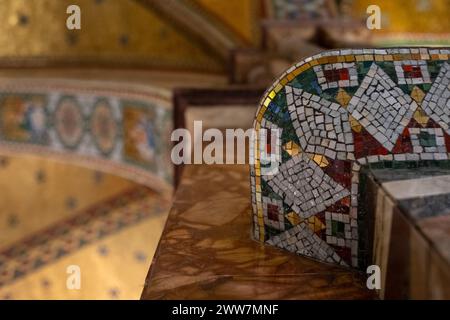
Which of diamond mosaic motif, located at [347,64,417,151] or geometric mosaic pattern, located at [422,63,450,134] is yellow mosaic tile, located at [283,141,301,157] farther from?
geometric mosaic pattern, located at [422,63,450,134]

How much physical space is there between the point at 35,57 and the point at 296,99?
5244 millimetres

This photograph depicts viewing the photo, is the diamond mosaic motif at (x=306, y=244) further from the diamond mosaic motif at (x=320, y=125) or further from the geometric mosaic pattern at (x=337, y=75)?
the geometric mosaic pattern at (x=337, y=75)

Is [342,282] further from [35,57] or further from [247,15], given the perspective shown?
[35,57]

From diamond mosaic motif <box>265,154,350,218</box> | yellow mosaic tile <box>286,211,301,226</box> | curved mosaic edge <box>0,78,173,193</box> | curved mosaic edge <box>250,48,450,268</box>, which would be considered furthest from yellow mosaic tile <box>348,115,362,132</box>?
curved mosaic edge <box>0,78,173,193</box>

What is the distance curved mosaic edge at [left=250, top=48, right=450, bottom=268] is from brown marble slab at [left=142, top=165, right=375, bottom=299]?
0.20ft

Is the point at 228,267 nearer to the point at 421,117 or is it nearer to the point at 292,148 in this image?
the point at 292,148

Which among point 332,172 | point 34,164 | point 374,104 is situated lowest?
point 34,164

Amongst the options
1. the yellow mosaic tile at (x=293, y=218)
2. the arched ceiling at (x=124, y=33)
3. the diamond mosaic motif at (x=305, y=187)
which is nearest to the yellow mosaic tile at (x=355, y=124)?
the diamond mosaic motif at (x=305, y=187)

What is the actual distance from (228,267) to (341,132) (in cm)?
40

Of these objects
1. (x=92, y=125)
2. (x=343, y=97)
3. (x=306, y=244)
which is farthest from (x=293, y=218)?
(x=92, y=125)

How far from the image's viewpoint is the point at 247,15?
241 inches

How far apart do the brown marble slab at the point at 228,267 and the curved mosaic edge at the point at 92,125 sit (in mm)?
2496

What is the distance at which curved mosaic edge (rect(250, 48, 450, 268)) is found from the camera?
4.74ft
